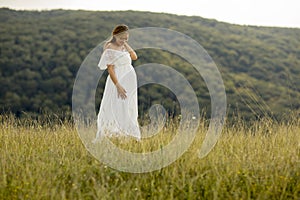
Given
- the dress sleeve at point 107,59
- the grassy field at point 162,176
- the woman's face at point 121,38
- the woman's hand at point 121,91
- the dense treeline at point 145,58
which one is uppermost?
the woman's face at point 121,38

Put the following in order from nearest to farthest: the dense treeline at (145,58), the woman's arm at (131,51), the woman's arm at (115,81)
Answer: the woman's arm at (115,81), the woman's arm at (131,51), the dense treeline at (145,58)

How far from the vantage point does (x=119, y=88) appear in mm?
8617

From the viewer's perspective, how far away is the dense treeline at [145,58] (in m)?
40.6

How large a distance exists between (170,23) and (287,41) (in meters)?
16.7

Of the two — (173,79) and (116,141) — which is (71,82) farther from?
(116,141)

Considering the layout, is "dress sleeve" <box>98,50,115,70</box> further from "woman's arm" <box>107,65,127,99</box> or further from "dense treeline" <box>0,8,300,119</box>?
"dense treeline" <box>0,8,300,119</box>

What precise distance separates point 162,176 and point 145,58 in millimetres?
46038

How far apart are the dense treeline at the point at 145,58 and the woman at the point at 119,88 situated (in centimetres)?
2044

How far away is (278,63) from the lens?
5862 centimetres

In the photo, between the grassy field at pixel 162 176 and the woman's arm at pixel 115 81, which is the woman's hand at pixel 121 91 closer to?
the woman's arm at pixel 115 81

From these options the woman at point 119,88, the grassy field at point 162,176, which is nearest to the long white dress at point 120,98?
the woman at point 119,88

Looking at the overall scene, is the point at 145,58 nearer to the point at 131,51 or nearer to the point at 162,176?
the point at 131,51

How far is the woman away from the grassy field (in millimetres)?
2278

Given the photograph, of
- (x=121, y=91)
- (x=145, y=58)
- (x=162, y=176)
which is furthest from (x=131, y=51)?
(x=145, y=58)
